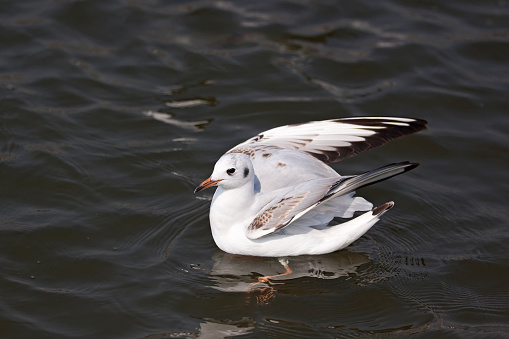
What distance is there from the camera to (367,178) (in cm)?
617

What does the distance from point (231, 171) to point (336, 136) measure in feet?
4.68

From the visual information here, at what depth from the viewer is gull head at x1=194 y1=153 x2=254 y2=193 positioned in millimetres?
6438

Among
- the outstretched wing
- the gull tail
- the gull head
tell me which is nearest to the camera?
the gull tail

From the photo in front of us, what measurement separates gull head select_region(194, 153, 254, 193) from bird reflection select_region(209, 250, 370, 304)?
34.8 inches

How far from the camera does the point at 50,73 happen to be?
9.63 metres

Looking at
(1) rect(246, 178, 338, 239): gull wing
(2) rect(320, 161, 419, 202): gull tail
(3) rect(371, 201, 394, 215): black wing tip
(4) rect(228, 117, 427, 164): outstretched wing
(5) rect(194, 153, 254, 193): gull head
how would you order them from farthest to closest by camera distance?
1. (4) rect(228, 117, 427, 164): outstretched wing
2. (3) rect(371, 201, 394, 215): black wing tip
3. (5) rect(194, 153, 254, 193): gull head
4. (1) rect(246, 178, 338, 239): gull wing
5. (2) rect(320, 161, 419, 202): gull tail

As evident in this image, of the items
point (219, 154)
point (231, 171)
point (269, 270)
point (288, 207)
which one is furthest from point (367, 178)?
point (219, 154)

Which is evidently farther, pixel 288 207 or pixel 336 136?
pixel 336 136

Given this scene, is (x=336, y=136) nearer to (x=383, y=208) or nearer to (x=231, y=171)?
(x=383, y=208)

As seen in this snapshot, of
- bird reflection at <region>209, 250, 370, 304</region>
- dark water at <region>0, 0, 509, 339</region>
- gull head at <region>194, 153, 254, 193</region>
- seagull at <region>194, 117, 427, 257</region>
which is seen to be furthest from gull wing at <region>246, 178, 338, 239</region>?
dark water at <region>0, 0, 509, 339</region>

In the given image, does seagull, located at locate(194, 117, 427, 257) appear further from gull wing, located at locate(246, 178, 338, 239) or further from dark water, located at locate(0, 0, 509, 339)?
dark water, located at locate(0, 0, 509, 339)

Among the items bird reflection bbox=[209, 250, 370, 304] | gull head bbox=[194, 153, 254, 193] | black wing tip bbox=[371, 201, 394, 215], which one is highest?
gull head bbox=[194, 153, 254, 193]


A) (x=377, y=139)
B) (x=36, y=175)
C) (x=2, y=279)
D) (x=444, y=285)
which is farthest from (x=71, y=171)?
(x=444, y=285)

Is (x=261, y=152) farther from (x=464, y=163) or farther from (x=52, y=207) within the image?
(x=464, y=163)
